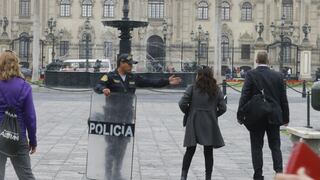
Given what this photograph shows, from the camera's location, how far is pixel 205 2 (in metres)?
71.0

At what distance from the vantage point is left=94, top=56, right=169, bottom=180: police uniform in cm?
793

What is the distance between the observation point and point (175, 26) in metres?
69.1

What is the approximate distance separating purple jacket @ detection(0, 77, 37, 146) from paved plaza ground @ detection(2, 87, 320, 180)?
2903 mm

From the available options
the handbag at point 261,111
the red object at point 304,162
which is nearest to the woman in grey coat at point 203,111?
the handbag at point 261,111

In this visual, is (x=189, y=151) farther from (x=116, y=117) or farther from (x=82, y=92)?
(x=82, y=92)

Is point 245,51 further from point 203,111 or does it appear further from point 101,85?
point 101,85

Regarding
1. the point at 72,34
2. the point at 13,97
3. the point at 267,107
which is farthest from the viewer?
the point at 72,34

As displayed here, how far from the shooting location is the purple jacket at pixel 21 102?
6629mm

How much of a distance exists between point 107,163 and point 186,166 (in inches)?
52.8

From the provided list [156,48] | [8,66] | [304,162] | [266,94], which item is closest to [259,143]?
[266,94]

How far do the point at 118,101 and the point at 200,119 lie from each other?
4.53 ft

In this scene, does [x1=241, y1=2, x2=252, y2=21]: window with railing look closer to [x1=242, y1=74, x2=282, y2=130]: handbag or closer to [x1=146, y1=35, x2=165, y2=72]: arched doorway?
[x1=146, y1=35, x2=165, y2=72]: arched doorway

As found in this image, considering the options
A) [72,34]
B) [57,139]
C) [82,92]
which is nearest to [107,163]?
[57,139]

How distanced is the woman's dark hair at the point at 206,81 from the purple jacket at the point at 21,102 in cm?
282
